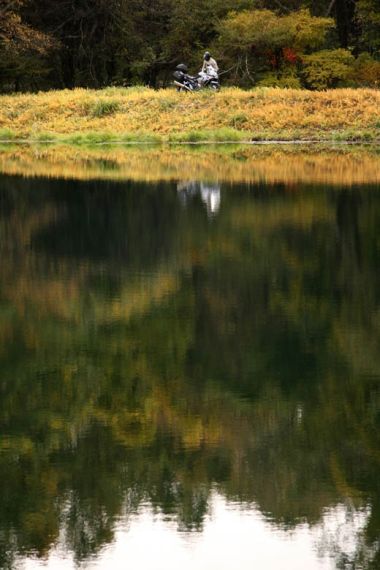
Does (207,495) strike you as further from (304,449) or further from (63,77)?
(63,77)

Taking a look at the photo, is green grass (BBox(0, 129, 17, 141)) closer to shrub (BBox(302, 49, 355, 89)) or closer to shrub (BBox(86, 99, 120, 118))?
shrub (BBox(86, 99, 120, 118))

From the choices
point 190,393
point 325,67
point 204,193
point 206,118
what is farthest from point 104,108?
point 190,393

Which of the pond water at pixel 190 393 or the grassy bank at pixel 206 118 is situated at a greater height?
the grassy bank at pixel 206 118

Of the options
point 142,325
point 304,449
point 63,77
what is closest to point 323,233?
point 142,325

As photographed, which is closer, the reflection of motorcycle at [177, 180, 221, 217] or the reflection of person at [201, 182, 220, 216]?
the reflection of person at [201, 182, 220, 216]

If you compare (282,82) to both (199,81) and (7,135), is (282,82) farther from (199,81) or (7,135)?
(7,135)

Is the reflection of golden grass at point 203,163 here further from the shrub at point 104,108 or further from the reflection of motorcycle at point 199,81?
the reflection of motorcycle at point 199,81

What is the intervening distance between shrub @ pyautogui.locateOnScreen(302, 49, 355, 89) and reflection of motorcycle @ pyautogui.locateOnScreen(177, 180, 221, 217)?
24.0 metres

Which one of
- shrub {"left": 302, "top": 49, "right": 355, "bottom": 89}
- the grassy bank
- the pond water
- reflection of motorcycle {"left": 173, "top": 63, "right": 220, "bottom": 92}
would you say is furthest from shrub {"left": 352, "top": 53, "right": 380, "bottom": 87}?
the pond water

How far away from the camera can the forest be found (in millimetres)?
44562

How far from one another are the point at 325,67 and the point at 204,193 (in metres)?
25.7

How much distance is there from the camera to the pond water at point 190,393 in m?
4.89

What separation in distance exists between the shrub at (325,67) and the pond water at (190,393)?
29167mm

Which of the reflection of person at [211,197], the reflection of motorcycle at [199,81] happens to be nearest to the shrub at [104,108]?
the reflection of motorcycle at [199,81]
